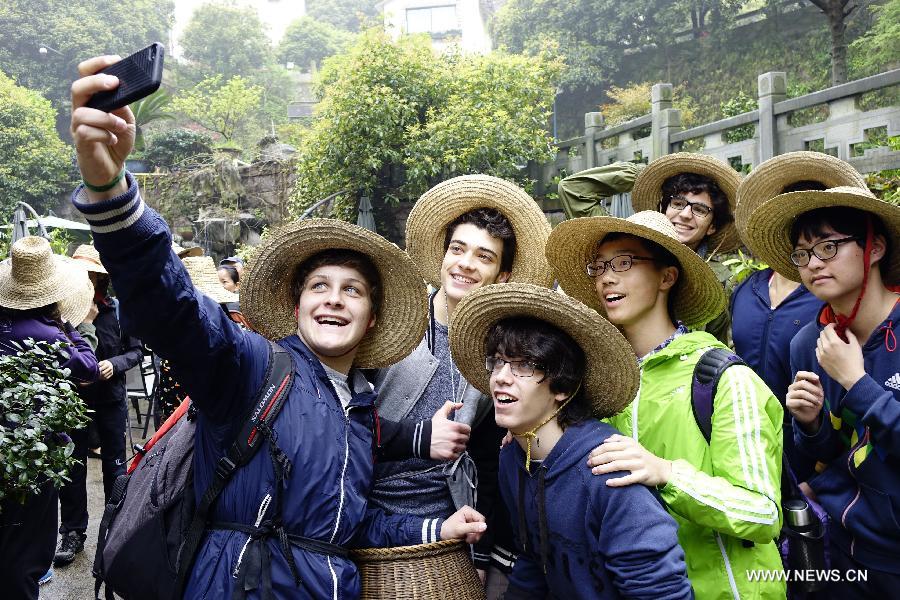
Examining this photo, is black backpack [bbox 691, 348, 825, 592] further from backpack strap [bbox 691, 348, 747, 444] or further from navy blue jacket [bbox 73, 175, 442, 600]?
navy blue jacket [bbox 73, 175, 442, 600]

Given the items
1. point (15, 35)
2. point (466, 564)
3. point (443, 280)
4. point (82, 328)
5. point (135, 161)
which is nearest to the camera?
point (466, 564)

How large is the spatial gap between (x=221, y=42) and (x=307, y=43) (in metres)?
8.88

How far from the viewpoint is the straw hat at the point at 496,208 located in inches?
119

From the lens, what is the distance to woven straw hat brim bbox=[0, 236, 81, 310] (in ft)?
14.0

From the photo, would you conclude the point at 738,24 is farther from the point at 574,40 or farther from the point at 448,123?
the point at 448,123

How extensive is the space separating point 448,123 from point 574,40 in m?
15.8

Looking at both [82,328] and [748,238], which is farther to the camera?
[82,328]

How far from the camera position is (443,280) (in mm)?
2875

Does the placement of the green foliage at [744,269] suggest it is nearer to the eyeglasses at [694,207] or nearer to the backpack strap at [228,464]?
the eyeglasses at [694,207]

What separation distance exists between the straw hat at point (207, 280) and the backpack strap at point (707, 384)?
4396mm

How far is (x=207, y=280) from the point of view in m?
6.03

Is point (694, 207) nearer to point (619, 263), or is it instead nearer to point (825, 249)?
point (825, 249)

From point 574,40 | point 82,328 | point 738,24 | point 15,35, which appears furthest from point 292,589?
point 15,35

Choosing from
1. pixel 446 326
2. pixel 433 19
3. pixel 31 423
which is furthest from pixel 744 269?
pixel 433 19
